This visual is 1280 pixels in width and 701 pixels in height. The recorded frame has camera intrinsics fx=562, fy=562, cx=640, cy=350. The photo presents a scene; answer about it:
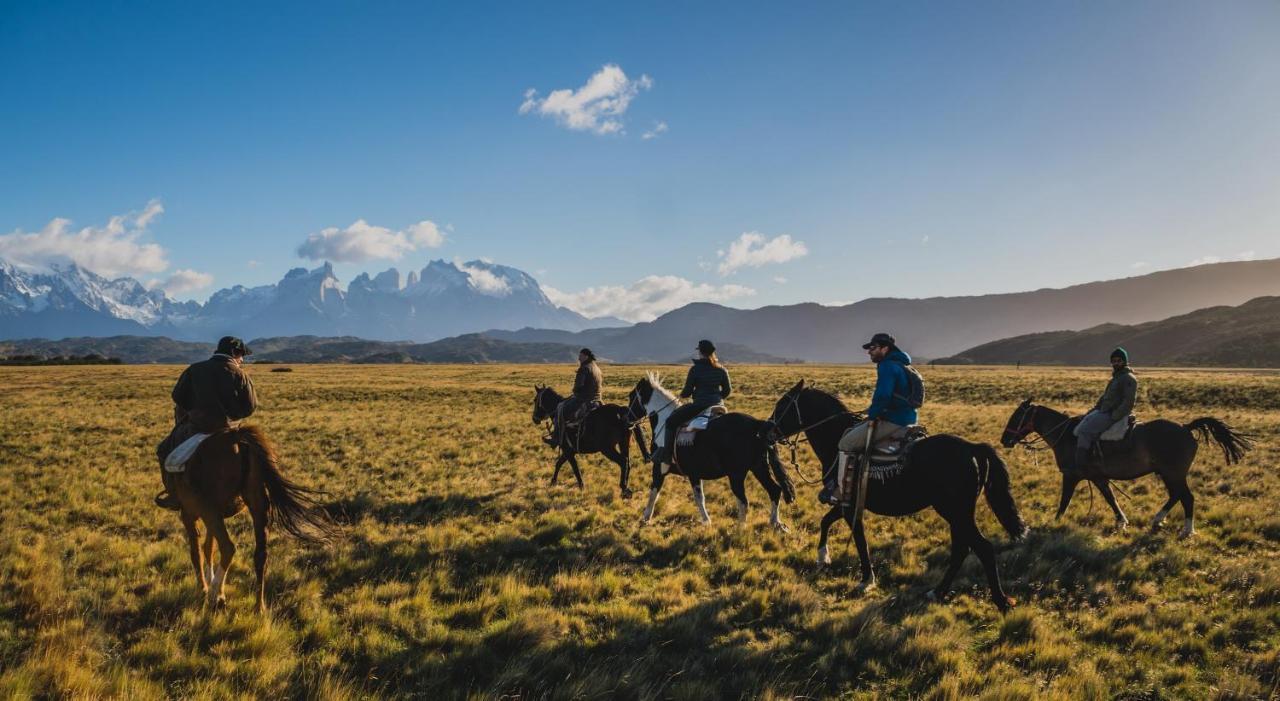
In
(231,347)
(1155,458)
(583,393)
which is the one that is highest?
(231,347)

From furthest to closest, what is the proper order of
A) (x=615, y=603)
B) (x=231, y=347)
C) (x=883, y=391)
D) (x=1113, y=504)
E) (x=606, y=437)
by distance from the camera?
(x=606, y=437), (x=1113, y=504), (x=883, y=391), (x=231, y=347), (x=615, y=603)

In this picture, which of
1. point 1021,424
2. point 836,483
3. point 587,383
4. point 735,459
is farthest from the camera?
point 587,383

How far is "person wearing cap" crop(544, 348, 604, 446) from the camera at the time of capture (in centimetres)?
1344

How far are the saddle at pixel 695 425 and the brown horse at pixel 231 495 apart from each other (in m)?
6.07

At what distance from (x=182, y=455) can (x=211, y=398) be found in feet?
2.33

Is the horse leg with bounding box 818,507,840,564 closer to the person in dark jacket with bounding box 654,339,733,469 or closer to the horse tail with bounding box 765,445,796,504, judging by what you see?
the horse tail with bounding box 765,445,796,504

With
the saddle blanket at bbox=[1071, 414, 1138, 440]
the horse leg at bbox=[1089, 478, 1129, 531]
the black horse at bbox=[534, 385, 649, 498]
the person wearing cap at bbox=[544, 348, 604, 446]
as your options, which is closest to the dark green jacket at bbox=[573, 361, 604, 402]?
the person wearing cap at bbox=[544, 348, 604, 446]

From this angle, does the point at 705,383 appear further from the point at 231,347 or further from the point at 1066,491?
the point at 231,347

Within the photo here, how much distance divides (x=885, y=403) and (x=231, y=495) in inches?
328

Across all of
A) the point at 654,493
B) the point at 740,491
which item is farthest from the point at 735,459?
the point at 654,493

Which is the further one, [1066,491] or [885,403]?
[1066,491]

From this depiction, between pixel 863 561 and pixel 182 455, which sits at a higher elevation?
pixel 182 455

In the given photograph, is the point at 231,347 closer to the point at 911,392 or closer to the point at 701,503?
the point at 701,503

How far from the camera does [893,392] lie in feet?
24.8
